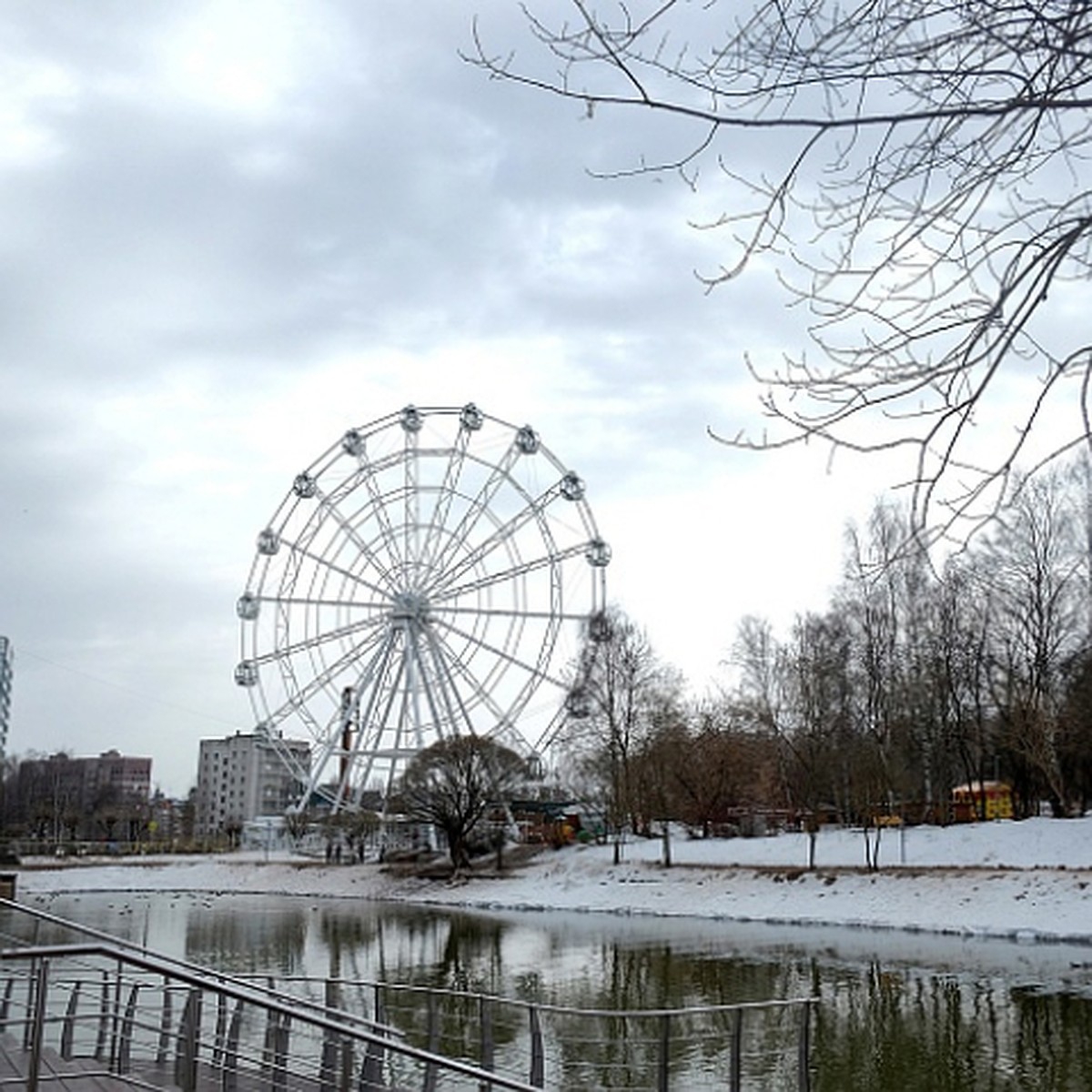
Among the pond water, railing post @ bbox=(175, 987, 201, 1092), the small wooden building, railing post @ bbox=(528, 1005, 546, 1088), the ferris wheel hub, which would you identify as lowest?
the pond water

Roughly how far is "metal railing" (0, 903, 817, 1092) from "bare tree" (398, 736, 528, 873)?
109 ft

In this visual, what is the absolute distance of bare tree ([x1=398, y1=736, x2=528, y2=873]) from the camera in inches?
2032

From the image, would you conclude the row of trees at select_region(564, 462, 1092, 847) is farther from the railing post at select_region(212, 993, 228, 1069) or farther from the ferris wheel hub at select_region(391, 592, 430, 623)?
the railing post at select_region(212, 993, 228, 1069)

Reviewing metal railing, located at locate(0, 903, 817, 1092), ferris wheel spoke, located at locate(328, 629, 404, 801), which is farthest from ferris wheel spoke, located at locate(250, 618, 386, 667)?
metal railing, located at locate(0, 903, 817, 1092)

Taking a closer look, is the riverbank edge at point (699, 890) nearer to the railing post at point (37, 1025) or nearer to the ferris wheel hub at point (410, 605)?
the ferris wheel hub at point (410, 605)

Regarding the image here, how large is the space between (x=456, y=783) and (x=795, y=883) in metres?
18.0

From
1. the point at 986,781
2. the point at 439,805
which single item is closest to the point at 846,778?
the point at 986,781

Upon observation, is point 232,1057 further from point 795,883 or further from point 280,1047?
point 795,883

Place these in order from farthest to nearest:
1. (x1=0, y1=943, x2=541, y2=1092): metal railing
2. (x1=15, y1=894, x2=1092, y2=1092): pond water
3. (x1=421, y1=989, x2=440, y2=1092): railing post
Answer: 1. (x1=15, y1=894, x2=1092, y2=1092): pond water
2. (x1=421, y1=989, x2=440, y2=1092): railing post
3. (x1=0, y1=943, x2=541, y2=1092): metal railing

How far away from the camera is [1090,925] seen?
26.9 meters

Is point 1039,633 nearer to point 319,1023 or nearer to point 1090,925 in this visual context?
point 1090,925

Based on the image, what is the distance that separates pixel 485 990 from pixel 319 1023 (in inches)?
600

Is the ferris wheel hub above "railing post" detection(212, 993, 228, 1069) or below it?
above

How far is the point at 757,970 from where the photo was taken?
21.8 m
